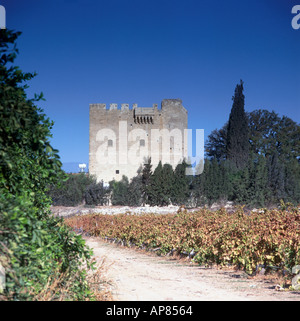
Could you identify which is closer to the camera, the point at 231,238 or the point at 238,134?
the point at 231,238

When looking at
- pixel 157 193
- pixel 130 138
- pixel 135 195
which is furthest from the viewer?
pixel 130 138

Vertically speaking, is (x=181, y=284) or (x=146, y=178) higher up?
(x=146, y=178)

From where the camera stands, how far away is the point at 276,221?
759cm

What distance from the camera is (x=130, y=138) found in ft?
125

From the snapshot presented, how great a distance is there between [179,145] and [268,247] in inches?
1265

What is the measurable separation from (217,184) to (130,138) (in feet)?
44.4

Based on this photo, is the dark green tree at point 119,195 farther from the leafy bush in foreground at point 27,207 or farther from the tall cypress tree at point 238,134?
the leafy bush in foreground at point 27,207

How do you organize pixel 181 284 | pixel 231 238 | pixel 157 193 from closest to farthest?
pixel 181 284 < pixel 231 238 < pixel 157 193

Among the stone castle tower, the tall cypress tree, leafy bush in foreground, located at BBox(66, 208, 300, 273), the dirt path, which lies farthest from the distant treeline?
the dirt path

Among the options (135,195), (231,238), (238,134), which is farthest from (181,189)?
(231,238)

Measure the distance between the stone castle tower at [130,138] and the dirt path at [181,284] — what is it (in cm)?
2871

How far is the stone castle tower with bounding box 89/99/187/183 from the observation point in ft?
123

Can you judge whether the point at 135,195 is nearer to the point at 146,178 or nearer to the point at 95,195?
the point at 95,195

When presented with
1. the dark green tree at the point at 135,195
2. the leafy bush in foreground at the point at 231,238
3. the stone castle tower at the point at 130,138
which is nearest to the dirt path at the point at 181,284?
the leafy bush in foreground at the point at 231,238
